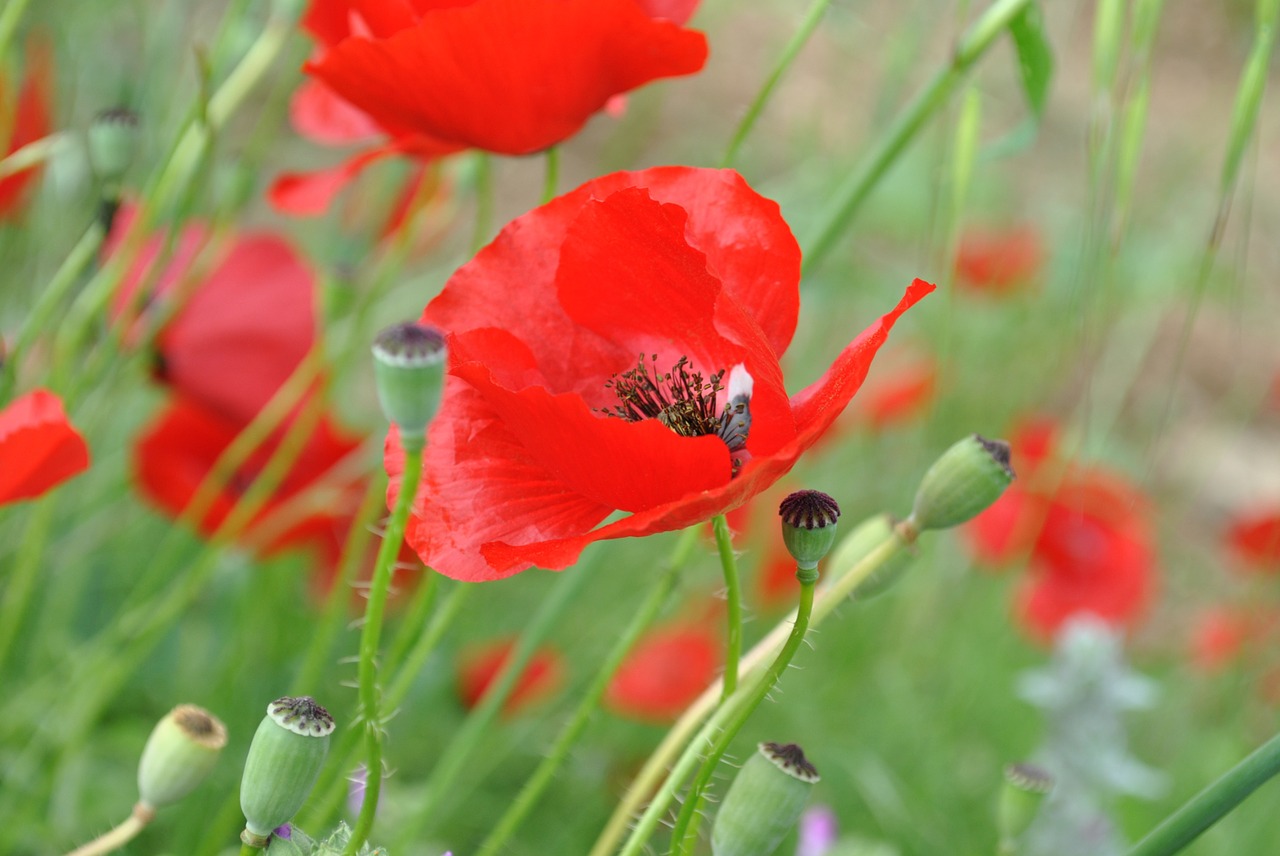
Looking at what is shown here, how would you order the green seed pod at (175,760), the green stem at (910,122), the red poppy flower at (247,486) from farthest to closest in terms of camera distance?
the red poppy flower at (247,486), the green stem at (910,122), the green seed pod at (175,760)

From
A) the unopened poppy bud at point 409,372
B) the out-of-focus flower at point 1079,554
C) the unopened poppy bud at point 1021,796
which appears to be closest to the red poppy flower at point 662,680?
the out-of-focus flower at point 1079,554

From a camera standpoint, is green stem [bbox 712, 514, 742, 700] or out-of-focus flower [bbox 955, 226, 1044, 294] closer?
green stem [bbox 712, 514, 742, 700]

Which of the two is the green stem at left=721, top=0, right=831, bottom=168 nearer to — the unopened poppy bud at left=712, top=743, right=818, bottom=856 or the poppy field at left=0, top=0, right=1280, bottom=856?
the poppy field at left=0, top=0, right=1280, bottom=856

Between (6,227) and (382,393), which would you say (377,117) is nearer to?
(382,393)

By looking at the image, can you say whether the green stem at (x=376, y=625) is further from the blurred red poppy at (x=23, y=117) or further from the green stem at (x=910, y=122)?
the blurred red poppy at (x=23, y=117)

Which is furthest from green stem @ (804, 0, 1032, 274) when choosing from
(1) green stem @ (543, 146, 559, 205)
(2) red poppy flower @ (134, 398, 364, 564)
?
(2) red poppy flower @ (134, 398, 364, 564)

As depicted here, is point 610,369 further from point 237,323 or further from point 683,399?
point 237,323

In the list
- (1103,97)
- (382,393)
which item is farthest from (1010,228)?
(382,393)
